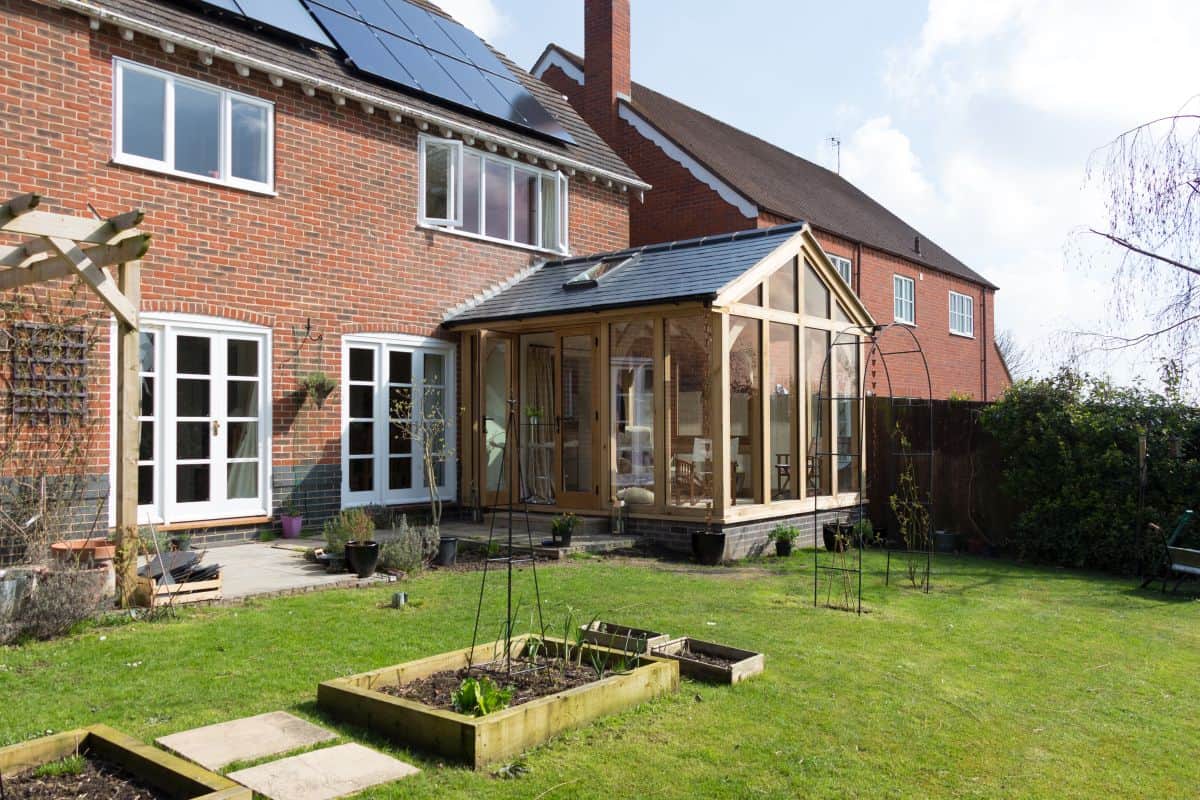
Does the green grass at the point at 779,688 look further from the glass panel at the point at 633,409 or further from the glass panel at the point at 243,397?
the glass panel at the point at 243,397

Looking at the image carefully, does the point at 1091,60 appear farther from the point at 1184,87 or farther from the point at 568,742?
the point at 568,742

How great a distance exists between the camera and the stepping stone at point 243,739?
4312 mm

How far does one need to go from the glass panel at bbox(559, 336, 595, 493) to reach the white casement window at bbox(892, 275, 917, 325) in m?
14.1

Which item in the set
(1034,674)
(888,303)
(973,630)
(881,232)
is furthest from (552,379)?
(881,232)

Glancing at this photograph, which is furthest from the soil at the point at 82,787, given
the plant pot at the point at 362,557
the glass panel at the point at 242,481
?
A: the glass panel at the point at 242,481

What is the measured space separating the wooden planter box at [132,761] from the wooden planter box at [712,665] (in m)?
2.89

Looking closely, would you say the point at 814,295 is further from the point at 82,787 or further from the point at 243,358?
the point at 82,787

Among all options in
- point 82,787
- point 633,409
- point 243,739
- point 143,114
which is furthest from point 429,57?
point 82,787

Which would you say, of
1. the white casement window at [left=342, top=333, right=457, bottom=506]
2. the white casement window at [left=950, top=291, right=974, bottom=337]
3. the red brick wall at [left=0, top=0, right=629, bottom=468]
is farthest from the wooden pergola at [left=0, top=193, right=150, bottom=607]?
the white casement window at [left=950, top=291, right=974, bottom=337]

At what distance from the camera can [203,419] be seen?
1066cm

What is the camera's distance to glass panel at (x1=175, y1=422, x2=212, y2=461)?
411 inches

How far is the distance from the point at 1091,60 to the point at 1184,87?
1.20m

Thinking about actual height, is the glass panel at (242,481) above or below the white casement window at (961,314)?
below

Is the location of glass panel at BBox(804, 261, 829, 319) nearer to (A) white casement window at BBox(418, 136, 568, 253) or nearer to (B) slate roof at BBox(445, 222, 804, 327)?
(B) slate roof at BBox(445, 222, 804, 327)
